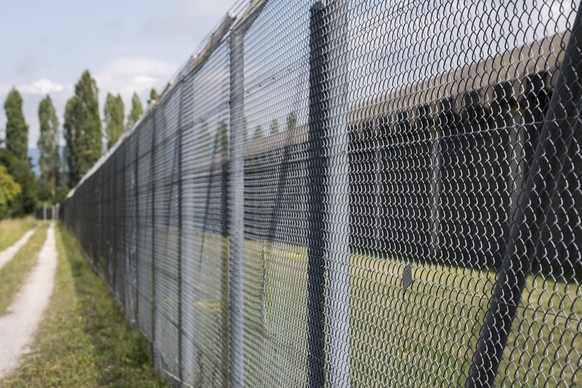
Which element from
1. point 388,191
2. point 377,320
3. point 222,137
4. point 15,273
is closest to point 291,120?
point 388,191

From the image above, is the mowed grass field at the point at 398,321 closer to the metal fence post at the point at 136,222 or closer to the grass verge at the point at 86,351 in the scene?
the grass verge at the point at 86,351

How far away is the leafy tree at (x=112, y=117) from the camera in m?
81.2

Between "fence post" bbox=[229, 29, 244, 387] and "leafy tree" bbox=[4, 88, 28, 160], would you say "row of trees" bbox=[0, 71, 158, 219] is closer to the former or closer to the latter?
"leafy tree" bbox=[4, 88, 28, 160]

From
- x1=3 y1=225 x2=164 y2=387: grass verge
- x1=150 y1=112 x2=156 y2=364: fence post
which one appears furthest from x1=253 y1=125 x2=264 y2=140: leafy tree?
x1=150 y1=112 x2=156 y2=364: fence post

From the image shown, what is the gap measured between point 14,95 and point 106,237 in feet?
235

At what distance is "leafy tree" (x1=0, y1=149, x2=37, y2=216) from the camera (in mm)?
68938

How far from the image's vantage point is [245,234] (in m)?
3.95

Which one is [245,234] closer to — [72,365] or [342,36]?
[342,36]

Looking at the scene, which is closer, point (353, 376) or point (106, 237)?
point (353, 376)

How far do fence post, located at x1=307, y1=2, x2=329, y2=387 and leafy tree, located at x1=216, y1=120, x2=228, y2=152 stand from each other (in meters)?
1.54

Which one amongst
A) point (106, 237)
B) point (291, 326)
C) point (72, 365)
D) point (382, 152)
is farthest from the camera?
point (106, 237)

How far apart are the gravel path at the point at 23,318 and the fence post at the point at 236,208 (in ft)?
14.3

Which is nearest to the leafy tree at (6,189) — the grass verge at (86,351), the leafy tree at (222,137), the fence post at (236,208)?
the grass verge at (86,351)

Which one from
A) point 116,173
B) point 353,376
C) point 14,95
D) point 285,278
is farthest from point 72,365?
point 14,95
